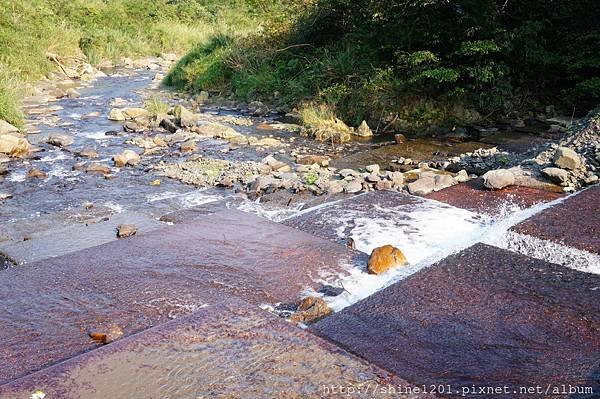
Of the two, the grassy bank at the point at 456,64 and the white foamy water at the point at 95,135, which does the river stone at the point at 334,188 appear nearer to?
the grassy bank at the point at 456,64

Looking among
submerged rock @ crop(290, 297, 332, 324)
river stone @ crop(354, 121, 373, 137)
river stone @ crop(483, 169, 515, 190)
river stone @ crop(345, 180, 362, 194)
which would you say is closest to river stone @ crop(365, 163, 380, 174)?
river stone @ crop(345, 180, 362, 194)

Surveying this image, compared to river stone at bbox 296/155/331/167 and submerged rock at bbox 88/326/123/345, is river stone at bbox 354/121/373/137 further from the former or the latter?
submerged rock at bbox 88/326/123/345

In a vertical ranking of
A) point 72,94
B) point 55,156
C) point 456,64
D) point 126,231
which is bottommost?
point 72,94

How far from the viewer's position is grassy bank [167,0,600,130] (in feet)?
31.0

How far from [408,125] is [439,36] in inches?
66.3

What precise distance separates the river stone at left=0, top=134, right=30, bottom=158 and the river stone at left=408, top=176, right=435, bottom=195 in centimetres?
598

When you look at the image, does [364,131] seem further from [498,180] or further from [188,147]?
[498,180]

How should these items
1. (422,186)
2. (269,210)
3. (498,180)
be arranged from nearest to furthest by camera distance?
(498,180) < (269,210) < (422,186)

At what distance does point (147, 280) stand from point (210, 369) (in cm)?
140

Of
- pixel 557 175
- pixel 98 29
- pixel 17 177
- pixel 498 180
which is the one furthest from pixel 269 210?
pixel 98 29

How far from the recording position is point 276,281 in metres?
3.50

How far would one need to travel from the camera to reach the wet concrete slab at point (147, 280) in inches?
111

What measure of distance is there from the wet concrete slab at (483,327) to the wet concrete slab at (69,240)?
2.49 meters

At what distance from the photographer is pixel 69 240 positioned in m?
4.66
